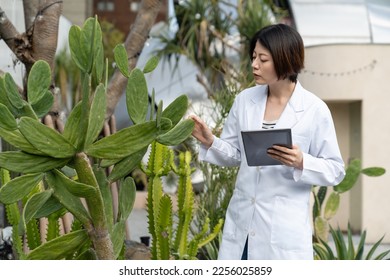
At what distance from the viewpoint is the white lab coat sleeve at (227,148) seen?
3725 mm

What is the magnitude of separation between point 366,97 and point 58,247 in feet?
36.7

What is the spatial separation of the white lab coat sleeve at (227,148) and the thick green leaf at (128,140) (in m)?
0.32

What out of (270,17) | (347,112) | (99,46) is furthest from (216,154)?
(270,17)

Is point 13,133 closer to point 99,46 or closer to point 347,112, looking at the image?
point 99,46

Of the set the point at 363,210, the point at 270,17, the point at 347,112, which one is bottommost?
the point at 363,210

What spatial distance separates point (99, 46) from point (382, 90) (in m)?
11.3

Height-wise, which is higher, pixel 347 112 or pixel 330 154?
pixel 330 154

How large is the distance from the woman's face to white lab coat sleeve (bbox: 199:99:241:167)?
22 centimetres

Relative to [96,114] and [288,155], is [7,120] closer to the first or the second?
[96,114]

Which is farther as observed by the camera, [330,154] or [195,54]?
[195,54]

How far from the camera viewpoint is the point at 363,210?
14.2m

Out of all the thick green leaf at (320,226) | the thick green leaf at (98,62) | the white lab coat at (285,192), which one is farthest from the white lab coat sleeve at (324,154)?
the thick green leaf at (320,226)

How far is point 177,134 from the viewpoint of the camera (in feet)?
11.7
